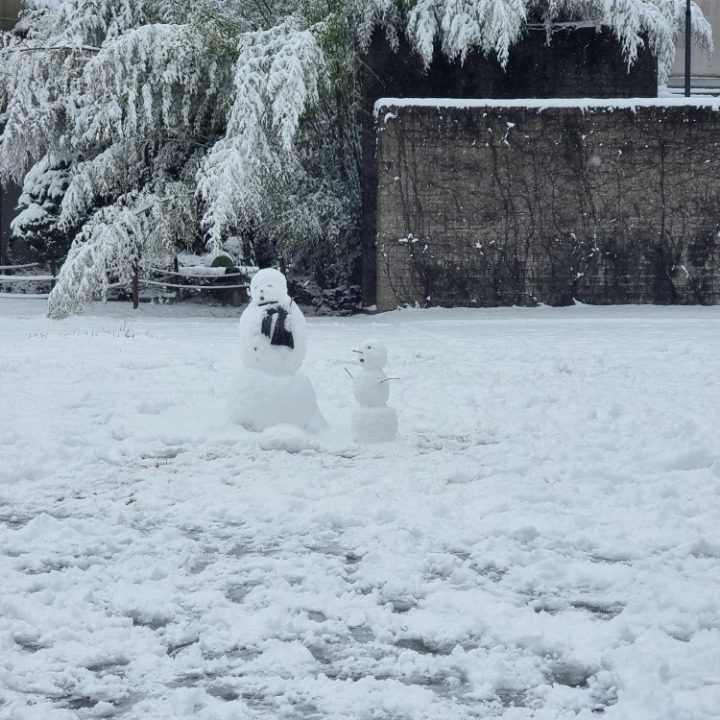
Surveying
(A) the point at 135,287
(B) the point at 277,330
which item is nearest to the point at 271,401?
(B) the point at 277,330

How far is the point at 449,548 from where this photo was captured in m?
5.91

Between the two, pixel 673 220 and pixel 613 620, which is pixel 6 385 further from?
pixel 673 220

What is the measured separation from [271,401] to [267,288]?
2.67 ft

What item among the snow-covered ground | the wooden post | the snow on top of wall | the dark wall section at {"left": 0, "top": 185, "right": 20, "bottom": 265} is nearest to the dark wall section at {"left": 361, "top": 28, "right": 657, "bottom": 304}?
the snow on top of wall

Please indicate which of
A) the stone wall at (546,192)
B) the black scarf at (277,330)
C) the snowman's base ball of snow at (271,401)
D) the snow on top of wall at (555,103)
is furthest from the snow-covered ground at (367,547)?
the snow on top of wall at (555,103)

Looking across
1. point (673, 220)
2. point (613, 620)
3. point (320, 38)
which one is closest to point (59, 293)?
point (320, 38)

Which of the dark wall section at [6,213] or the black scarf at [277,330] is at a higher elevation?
the dark wall section at [6,213]

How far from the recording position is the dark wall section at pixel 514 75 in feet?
54.9

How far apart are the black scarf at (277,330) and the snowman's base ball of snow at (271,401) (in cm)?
26

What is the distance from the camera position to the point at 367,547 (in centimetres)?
593

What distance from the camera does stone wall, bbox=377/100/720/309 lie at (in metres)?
15.3

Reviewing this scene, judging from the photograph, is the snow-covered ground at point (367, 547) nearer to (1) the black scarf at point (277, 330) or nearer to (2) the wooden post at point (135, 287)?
(1) the black scarf at point (277, 330)

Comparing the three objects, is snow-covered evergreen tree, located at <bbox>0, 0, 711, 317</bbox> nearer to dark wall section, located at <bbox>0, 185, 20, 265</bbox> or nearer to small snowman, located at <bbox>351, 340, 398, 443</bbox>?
dark wall section, located at <bbox>0, 185, 20, 265</bbox>

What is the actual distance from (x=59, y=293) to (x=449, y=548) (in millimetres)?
11114
